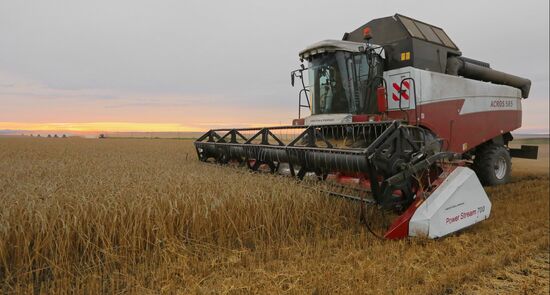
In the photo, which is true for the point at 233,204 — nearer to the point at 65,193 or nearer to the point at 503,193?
the point at 65,193

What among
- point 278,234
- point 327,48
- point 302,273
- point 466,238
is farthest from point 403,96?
point 302,273

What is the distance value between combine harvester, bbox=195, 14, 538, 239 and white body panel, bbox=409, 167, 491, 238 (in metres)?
0.01

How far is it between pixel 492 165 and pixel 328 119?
3.76 m

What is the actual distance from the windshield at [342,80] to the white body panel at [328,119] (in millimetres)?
167

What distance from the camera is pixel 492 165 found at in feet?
21.8

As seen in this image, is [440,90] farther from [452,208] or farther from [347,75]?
[452,208]

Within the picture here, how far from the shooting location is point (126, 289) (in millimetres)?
2145

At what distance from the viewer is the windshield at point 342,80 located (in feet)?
16.9

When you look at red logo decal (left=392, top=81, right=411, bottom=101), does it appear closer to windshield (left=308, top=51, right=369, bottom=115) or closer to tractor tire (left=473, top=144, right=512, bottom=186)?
windshield (left=308, top=51, right=369, bottom=115)

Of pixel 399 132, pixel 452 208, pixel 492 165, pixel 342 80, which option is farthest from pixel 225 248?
pixel 492 165

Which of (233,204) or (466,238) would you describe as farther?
(466,238)

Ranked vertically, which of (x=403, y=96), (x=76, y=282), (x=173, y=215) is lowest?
(x=76, y=282)

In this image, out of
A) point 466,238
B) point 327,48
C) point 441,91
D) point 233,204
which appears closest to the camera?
point 233,204

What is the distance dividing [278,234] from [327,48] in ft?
10.1
